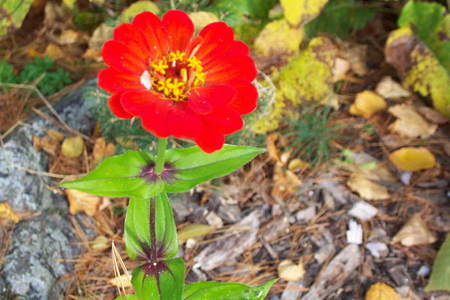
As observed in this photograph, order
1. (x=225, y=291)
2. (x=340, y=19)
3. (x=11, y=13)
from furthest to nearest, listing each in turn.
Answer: (x=340, y=19), (x=11, y=13), (x=225, y=291)

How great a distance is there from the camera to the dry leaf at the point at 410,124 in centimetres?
236

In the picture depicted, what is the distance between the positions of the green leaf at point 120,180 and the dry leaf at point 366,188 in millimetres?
1163

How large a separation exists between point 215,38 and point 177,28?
0.40ft

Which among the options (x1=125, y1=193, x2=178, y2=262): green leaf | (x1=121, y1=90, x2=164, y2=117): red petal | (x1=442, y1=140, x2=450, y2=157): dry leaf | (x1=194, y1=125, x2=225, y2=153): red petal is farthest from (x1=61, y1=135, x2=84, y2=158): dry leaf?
(x1=442, y1=140, x2=450, y2=157): dry leaf

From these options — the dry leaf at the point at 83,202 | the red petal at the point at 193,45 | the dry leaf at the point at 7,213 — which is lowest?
the dry leaf at the point at 83,202

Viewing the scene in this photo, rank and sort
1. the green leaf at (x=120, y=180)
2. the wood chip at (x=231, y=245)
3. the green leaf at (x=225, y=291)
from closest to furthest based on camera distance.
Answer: the green leaf at (x=120, y=180) < the green leaf at (x=225, y=291) < the wood chip at (x=231, y=245)

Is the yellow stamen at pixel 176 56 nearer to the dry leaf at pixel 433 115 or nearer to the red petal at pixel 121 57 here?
the red petal at pixel 121 57

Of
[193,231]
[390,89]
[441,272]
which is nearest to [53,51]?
[193,231]

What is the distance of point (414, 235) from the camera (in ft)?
6.77

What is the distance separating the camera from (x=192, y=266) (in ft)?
6.52

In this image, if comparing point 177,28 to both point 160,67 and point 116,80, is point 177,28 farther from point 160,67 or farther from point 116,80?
point 116,80

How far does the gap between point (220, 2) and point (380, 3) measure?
106 centimetres

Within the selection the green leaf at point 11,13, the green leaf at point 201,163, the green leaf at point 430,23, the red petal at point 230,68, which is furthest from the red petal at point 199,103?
the green leaf at point 430,23

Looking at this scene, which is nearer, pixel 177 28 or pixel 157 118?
pixel 157 118
